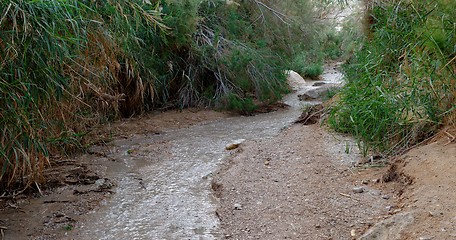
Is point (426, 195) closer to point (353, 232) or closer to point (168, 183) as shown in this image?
point (353, 232)

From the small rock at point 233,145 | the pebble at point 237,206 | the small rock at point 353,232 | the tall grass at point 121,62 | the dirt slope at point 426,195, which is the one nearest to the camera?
the dirt slope at point 426,195

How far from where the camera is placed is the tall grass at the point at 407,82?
3.89 meters

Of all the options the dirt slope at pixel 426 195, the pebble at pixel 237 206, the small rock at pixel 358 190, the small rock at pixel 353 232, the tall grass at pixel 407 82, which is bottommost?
the pebble at pixel 237 206

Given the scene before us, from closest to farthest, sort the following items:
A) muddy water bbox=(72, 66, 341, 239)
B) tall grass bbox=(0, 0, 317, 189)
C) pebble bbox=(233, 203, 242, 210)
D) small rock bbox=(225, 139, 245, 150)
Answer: tall grass bbox=(0, 0, 317, 189) → muddy water bbox=(72, 66, 341, 239) → pebble bbox=(233, 203, 242, 210) → small rock bbox=(225, 139, 245, 150)

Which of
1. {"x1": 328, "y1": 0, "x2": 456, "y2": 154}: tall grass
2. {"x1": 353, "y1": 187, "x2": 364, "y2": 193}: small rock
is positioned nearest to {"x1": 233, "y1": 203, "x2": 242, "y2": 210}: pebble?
{"x1": 353, "y1": 187, "x2": 364, "y2": 193}: small rock

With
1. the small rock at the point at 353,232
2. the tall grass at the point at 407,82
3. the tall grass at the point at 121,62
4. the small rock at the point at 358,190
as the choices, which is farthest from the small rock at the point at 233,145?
the small rock at the point at 353,232

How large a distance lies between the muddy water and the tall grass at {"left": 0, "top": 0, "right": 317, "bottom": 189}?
0.63 metres

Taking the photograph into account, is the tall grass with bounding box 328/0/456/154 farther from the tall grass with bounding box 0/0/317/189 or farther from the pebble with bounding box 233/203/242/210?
the tall grass with bounding box 0/0/317/189

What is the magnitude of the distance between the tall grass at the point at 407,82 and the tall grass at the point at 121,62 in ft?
6.84

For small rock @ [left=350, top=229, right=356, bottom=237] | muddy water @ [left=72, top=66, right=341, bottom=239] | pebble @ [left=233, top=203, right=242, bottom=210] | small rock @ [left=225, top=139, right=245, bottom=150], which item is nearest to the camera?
small rock @ [left=350, top=229, right=356, bottom=237]

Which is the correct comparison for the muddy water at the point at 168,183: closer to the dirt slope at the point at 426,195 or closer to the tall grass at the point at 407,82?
the dirt slope at the point at 426,195

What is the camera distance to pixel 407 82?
4.19m

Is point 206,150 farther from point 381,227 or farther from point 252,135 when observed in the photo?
point 381,227

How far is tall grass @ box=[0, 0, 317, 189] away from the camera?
10.6 ft
